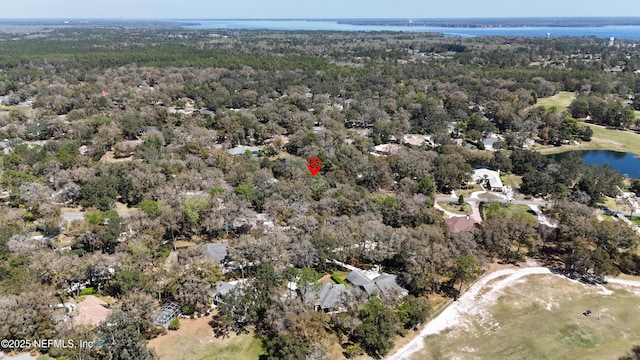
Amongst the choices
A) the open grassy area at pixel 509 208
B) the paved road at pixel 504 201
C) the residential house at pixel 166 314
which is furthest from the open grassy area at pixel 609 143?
the residential house at pixel 166 314

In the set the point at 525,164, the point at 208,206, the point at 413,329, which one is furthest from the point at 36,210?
the point at 525,164

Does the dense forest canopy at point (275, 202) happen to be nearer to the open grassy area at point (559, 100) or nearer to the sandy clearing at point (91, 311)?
the sandy clearing at point (91, 311)

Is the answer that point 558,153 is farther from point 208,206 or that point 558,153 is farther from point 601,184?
point 208,206

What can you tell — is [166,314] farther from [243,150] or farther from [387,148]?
[387,148]

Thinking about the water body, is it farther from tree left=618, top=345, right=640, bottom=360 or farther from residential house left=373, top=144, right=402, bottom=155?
tree left=618, top=345, right=640, bottom=360

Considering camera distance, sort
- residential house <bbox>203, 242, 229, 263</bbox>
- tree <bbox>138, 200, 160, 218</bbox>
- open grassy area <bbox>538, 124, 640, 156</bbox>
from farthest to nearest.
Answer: open grassy area <bbox>538, 124, 640, 156</bbox>
tree <bbox>138, 200, 160, 218</bbox>
residential house <bbox>203, 242, 229, 263</bbox>

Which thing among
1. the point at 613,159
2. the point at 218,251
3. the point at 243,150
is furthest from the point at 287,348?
the point at 613,159

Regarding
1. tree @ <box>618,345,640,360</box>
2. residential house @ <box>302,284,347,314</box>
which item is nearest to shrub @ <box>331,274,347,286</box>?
residential house @ <box>302,284,347,314</box>
